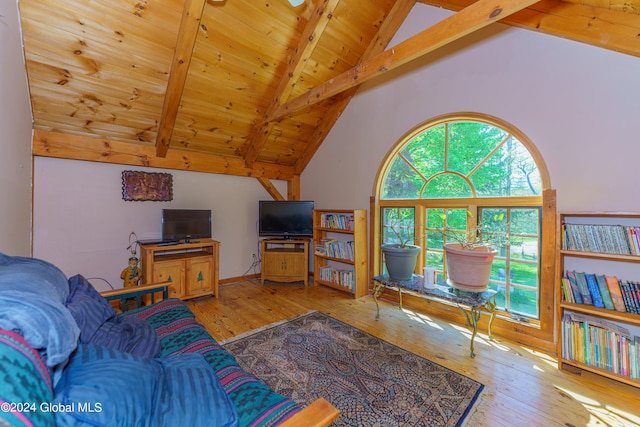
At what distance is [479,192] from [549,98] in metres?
0.95

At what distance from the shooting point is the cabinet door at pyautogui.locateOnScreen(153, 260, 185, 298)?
3.05 metres

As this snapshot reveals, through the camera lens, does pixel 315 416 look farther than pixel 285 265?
No

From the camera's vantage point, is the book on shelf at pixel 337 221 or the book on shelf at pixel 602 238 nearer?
the book on shelf at pixel 602 238

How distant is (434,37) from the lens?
1.82m

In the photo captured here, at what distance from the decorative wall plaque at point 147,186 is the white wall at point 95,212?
77 millimetres

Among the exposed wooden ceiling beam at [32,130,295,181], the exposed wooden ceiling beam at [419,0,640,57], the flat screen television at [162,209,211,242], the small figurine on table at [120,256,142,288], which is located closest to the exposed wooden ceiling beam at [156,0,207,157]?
the exposed wooden ceiling beam at [32,130,295,181]

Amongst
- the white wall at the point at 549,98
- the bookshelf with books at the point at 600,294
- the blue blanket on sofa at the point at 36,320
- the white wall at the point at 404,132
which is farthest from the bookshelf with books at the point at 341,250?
the blue blanket on sofa at the point at 36,320

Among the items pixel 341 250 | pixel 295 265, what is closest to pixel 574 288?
pixel 341 250

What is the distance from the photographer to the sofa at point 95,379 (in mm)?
589

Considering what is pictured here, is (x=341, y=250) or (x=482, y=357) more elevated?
(x=341, y=250)

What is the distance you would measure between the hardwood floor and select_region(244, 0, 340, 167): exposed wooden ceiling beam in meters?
2.37

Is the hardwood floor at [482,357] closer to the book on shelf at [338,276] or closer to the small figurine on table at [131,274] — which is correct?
the book on shelf at [338,276]

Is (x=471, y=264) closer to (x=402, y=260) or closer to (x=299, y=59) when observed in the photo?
(x=402, y=260)

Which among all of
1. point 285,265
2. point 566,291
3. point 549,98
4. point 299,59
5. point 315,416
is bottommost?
point 285,265
